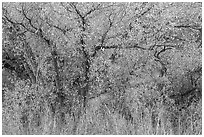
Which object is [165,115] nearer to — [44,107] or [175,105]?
[175,105]

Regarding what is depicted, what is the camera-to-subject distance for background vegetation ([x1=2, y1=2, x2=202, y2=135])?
38.5 feet

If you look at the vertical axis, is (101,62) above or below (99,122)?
above

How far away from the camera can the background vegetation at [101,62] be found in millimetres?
11750

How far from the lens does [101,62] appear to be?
39.5 ft

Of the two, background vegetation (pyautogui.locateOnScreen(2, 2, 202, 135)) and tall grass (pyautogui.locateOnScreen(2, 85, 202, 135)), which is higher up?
background vegetation (pyautogui.locateOnScreen(2, 2, 202, 135))

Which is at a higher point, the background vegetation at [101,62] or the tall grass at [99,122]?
the background vegetation at [101,62]

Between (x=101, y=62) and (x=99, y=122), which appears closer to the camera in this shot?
(x=99, y=122)

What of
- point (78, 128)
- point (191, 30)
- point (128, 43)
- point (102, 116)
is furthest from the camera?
point (191, 30)

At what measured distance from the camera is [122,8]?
11.7 meters

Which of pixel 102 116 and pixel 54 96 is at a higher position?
pixel 54 96

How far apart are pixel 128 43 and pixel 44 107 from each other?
2.94 metres

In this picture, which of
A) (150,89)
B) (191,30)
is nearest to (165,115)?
(150,89)

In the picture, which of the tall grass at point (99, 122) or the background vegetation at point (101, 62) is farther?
the background vegetation at point (101, 62)

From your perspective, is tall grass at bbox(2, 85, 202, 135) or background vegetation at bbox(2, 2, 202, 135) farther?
background vegetation at bbox(2, 2, 202, 135)
